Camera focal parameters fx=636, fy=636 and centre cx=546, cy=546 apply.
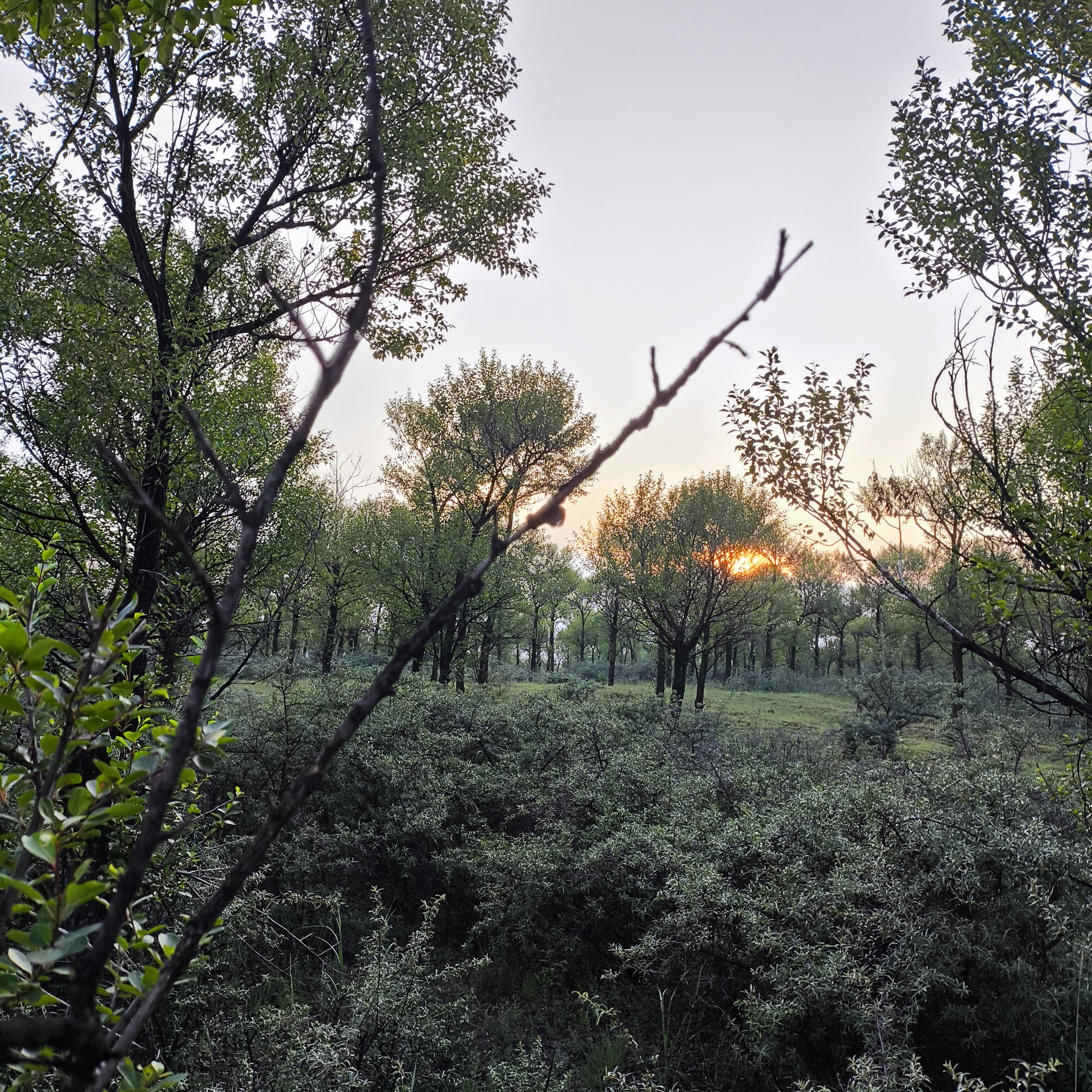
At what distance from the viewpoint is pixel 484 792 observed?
8.39 meters

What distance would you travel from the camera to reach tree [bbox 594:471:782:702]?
1958 centimetres

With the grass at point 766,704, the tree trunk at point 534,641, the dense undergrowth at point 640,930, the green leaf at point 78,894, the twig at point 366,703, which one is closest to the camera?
the twig at point 366,703

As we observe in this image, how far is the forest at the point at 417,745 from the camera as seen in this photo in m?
1.38

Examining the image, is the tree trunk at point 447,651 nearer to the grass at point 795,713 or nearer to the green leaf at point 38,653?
the grass at point 795,713

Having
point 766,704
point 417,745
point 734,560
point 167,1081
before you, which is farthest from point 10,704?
point 766,704

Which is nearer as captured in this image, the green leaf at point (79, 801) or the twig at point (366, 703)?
the twig at point (366, 703)

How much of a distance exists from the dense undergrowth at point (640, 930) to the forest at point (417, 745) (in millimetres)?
43

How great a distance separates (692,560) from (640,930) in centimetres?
1470

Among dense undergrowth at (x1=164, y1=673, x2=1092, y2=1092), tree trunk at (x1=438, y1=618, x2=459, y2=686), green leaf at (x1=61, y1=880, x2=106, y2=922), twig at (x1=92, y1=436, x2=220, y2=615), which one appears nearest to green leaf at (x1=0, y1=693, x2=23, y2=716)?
green leaf at (x1=61, y1=880, x2=106, y2=922)

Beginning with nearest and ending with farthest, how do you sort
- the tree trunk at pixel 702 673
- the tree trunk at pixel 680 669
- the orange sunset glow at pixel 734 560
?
1. the tree trunk at pixel 680 669
2. the orange sunset glow at pixel 734 560
3. the tree trunk at pixel 702 673

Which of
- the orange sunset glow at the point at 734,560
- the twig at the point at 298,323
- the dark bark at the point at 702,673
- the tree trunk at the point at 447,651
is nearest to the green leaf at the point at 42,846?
the twig at the point at 298,323

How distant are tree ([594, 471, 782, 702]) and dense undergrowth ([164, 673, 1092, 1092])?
10801 mm

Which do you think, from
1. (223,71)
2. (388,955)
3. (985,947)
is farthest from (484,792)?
(223,71)

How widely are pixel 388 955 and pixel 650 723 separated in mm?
8440
